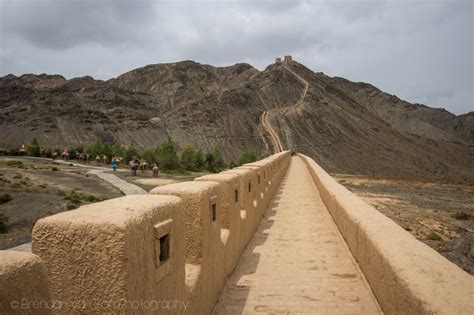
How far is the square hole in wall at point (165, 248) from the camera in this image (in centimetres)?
289

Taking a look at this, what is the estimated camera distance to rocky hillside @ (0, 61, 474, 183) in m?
70.1

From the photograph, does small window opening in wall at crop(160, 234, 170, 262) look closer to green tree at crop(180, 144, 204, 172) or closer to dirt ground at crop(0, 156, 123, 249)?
dirt ground at crop(0, 156, 123, 249)

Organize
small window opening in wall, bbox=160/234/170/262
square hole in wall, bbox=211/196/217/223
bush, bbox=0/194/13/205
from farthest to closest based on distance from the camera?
bush, bbox=0/194/13/205 < square hole in wall, bbox=211/196/217/223 < small window opening in wall, bbox=160/234/170/262

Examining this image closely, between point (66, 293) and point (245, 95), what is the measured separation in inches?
3508

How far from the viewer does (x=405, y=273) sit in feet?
10.9

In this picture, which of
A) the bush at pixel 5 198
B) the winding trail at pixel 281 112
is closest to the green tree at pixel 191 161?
the winding trail at pixel 281 112

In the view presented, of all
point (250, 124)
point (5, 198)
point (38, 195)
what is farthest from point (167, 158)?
point (5, 198)

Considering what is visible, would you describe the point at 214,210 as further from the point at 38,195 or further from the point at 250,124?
→ the point at 250,124

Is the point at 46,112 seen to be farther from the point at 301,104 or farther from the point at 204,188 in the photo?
the point at 204,188

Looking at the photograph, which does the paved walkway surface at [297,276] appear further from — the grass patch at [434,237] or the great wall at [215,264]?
the grass patch at [434,237]

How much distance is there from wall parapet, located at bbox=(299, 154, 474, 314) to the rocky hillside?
186ft

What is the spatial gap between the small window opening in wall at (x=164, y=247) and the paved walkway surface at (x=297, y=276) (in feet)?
5.99

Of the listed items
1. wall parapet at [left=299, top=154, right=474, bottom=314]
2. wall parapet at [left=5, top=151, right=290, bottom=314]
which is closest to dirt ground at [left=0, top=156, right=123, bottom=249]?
wall parapet at [left=299, top=154, right=474, bottom=314]

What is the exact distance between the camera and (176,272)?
3.08m
